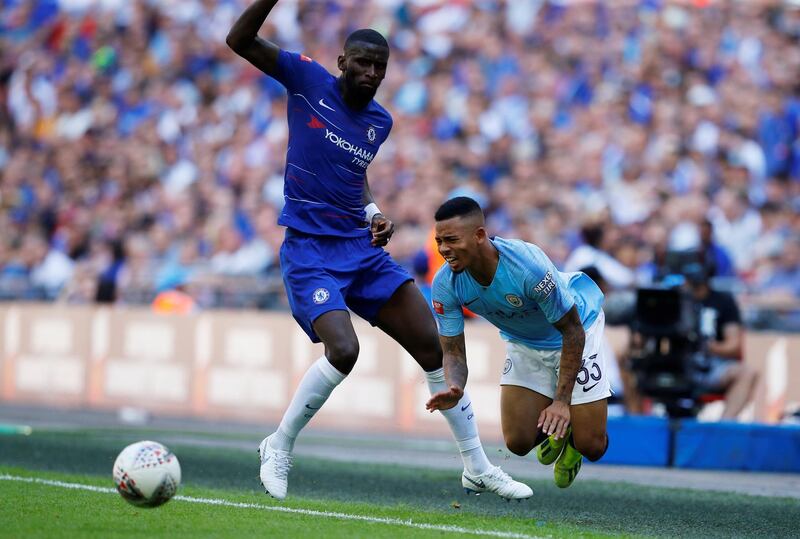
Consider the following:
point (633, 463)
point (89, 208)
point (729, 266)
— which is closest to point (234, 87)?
point (89, 208)

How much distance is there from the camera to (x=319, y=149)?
26.9 ft

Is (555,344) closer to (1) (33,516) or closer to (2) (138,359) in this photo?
(1) (33,516)

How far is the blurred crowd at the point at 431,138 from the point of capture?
55.9ft

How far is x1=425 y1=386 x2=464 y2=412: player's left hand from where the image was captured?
731cm

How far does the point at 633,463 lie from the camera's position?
41.8 feet

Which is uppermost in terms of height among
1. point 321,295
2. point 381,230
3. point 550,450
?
point 381,230

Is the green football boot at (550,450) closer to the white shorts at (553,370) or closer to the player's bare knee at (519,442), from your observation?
the player's bare knee at (519,442)

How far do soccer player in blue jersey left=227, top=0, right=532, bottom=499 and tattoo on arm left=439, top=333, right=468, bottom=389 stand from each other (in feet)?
1.04

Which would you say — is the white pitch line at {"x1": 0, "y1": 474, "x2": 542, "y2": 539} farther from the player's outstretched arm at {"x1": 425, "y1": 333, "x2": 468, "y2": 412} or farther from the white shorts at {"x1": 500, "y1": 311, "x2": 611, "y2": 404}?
the white shorts at {"x1": 500, "y1": 311, "x2": 611, "y2": 404}

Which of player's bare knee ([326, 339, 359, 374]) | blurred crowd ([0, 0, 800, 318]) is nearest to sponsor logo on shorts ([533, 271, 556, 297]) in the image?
player's bare knee ([326, 339, 359, 374])

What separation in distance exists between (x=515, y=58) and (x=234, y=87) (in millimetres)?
5648

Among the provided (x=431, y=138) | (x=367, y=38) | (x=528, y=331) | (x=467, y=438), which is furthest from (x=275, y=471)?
(x=431, y=138)

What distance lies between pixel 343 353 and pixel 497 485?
4.27 feet

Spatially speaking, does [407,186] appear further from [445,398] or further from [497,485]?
[445,398]
